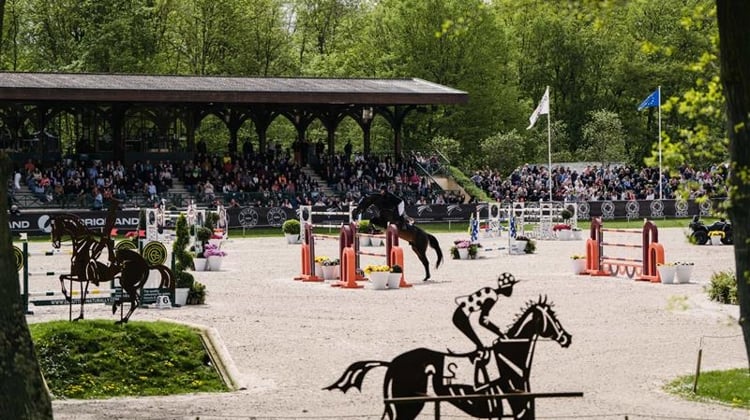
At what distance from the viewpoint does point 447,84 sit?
78.6 metres

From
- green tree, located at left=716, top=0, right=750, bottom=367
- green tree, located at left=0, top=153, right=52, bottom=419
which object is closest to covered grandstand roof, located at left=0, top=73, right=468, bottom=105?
green tree, located at left=0, top=153, right=52, bottom=419

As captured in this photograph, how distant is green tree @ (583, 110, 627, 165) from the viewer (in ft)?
259

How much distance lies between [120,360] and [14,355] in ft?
20.2

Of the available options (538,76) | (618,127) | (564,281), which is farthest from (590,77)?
(564,281)

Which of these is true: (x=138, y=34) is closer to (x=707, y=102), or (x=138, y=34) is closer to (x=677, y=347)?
(x=677, y=347)

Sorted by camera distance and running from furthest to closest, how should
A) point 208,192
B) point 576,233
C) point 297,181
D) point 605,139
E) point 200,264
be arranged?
1. point 605,139
2. point 297,181
3. point 208,192
4. point 576,233
5. point 200,264

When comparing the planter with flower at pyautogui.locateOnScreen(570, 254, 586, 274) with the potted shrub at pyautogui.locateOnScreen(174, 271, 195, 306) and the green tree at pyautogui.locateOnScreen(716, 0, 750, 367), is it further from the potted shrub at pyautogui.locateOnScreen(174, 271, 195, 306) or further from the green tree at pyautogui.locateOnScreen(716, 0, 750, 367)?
the green tree at pyautogui.locateOnScreen(716, 0, 750, 367)

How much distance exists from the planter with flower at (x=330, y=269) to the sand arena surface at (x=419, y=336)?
0.92m

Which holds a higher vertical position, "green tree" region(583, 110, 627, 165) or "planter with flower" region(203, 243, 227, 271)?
"green tree" region(583, 110, 627, 165)

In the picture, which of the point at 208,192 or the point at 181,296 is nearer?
the point at 181,296

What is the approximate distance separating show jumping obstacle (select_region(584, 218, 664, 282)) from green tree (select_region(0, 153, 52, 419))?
1998 cm

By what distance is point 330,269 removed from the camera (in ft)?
101

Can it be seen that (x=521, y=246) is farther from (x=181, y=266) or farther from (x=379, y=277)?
(x=181, y=266)

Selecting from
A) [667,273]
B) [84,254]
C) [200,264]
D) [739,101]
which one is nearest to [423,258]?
[667,273]
